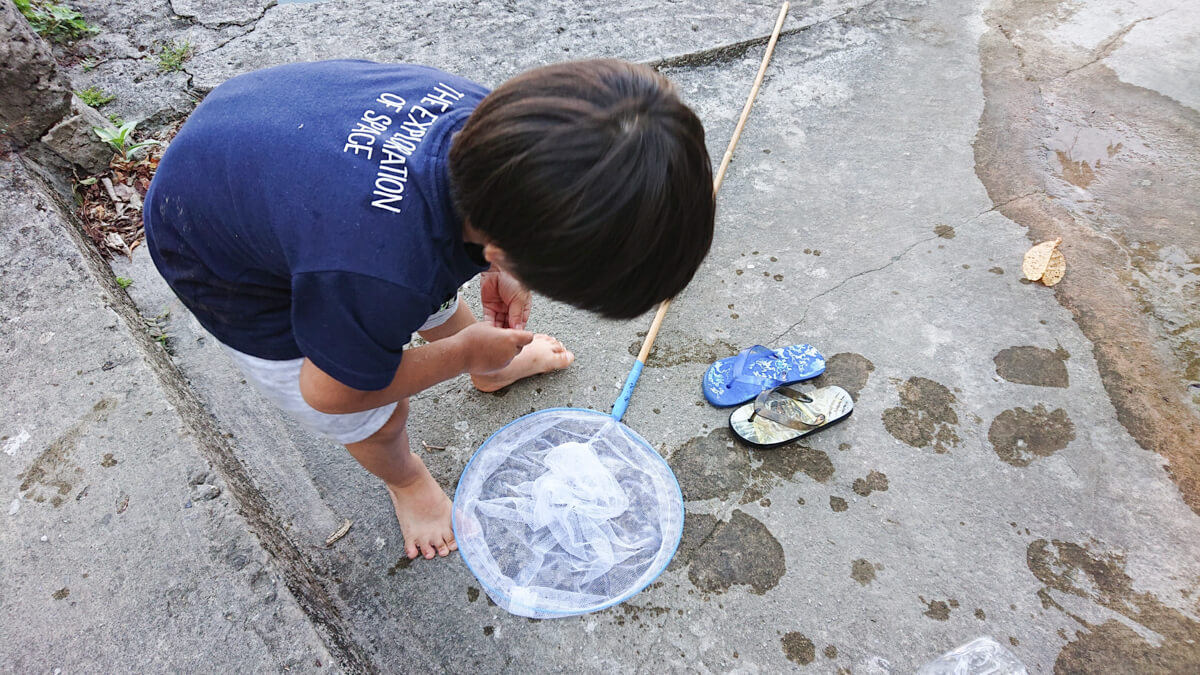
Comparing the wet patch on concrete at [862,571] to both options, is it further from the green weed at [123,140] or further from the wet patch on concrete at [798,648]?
the green weed at [123,140]

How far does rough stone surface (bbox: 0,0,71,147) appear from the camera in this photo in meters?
2.06

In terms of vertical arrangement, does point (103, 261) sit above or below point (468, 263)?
below

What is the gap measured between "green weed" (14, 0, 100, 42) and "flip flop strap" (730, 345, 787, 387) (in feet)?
11.1

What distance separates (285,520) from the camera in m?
1.64

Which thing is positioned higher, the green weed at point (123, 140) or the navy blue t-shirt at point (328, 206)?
the navy blue t-shirt at point (328, 206)

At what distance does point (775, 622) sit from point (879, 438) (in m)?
0.62

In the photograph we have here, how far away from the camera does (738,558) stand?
1584 mm

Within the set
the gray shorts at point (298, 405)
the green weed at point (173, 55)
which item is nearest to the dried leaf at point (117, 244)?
the green weed at point (173, 55)

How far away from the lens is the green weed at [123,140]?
93.6 inches

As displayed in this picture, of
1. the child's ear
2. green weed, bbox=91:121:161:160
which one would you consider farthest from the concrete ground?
the child's ear

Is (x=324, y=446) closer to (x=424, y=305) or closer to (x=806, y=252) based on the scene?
(x=424, y=305)

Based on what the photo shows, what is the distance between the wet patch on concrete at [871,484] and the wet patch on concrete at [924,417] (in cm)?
15

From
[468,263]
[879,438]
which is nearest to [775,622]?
[879,438]

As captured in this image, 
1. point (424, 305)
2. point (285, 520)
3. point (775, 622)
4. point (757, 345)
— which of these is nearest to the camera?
point (424, 305)
